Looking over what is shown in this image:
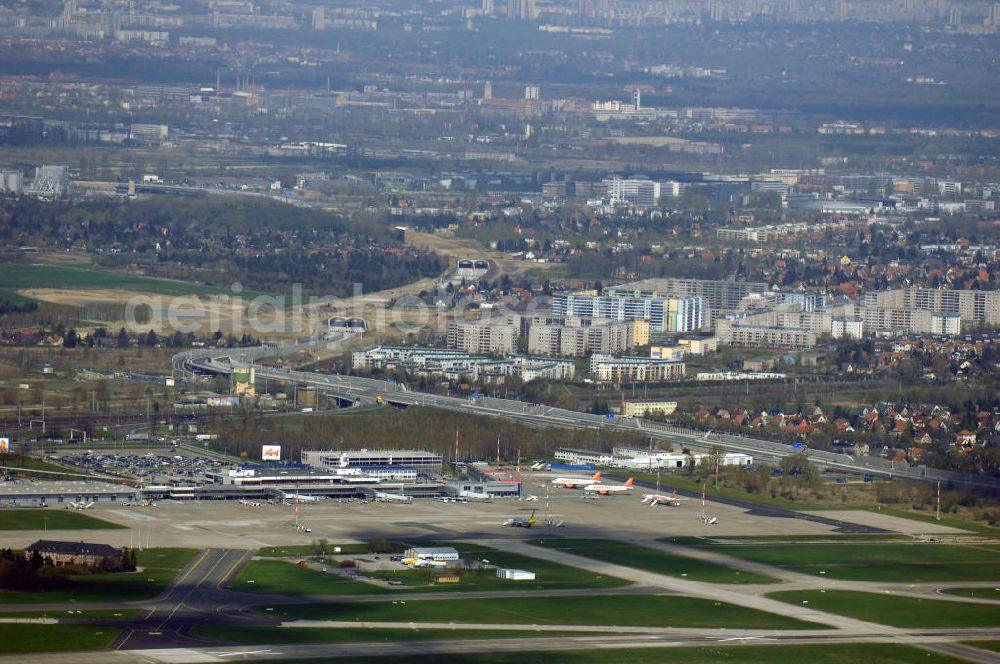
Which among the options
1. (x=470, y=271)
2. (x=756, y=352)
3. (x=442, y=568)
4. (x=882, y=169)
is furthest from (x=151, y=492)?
(x=882, y=169)

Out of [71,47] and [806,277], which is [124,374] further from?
[71,47]

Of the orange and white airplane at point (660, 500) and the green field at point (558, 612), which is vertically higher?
the green field at point (558, 612)

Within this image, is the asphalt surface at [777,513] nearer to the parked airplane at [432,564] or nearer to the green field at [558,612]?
the green field at [558,612]

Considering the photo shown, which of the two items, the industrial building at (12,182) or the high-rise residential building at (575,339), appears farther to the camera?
the industrial building at (12,182)

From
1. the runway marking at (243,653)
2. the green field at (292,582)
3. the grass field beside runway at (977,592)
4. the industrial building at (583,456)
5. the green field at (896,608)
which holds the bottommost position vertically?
the industrial building at (583,456)

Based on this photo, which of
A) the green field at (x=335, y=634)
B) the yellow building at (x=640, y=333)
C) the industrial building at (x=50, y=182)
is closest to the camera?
the green field at (x=335, y=634)

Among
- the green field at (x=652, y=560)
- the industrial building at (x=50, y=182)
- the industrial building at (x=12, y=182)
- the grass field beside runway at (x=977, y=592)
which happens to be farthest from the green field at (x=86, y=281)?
the grass field beside runway at (x=977, y=592)

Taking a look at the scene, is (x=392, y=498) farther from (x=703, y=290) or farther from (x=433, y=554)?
(x=703, y=290)

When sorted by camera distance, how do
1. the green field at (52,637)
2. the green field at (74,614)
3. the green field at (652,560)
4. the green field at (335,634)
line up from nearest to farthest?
1. the green field at (52,637)
2. the green field at (335,634)
3. the green field at (74,614)
4. the green field at (652,560)
